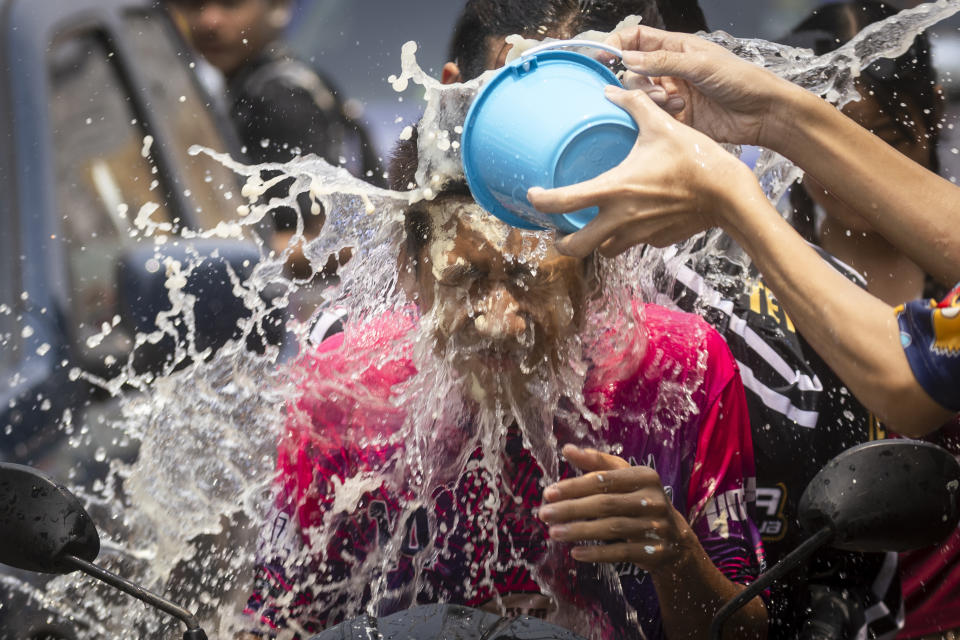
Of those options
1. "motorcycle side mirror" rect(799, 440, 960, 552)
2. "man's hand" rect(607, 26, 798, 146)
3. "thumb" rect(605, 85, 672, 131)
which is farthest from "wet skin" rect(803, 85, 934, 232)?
"motorcycle side mirror" rect(799, 440, 960, 552)

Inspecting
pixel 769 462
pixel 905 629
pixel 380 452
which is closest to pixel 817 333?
pixel 769 462

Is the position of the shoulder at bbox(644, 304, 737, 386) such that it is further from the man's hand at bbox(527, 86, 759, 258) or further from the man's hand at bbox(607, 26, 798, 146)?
the man's hand at bbox(527, 86, 759, 258)

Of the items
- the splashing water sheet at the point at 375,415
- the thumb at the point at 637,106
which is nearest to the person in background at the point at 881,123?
the splashing water sheet at the point at 375,415

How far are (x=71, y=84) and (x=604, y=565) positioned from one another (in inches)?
107

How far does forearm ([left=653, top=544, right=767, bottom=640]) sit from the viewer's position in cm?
181

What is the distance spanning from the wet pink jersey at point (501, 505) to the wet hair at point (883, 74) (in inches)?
34.2

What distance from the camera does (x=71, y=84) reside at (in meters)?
3.38

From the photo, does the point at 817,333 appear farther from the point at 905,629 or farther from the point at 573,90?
the point at 905,629

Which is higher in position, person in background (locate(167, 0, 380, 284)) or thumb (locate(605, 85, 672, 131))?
thumb (locate(605, 85, 672, 131))

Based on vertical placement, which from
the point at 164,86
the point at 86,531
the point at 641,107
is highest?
the point at 641,107

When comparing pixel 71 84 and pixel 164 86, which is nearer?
pixel 71 84

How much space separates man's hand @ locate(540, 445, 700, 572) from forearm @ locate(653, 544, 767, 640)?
0.29ft

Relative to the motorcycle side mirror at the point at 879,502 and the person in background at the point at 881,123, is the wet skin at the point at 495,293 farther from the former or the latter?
the person in background at the point at 881,123

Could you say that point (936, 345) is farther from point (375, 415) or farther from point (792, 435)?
point (375, 415)
